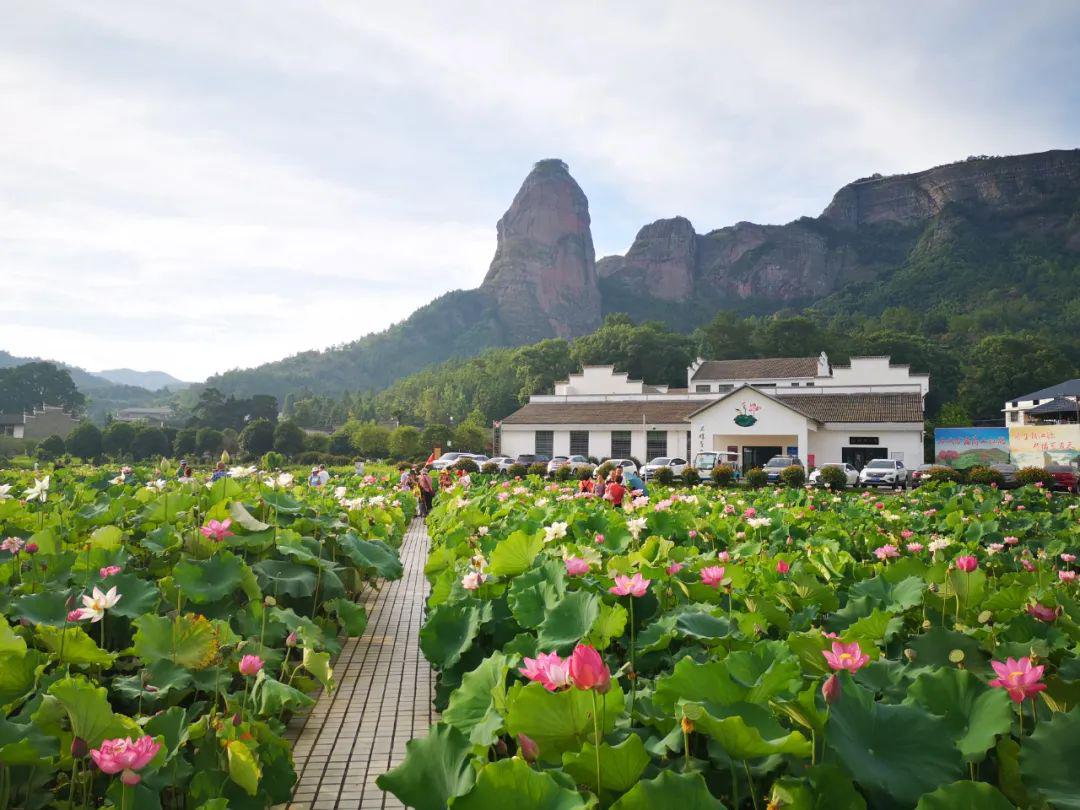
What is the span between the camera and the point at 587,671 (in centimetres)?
148

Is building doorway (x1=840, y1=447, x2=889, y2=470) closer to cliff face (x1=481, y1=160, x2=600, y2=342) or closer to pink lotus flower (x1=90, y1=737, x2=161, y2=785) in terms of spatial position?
pink lotus flower (x1=90, y1=737, x2=161, y2=785)

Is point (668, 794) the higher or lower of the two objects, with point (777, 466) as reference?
higher

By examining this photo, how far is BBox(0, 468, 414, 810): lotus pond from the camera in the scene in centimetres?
196

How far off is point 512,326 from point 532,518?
120852 millimetres

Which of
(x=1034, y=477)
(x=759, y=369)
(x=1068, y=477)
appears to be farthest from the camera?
(x=759, y=369)

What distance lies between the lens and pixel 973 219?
105062 mm

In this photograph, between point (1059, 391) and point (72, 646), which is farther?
point (1059, 391)

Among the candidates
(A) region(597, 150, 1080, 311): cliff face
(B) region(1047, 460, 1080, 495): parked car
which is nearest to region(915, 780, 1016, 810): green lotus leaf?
(B) region(1047, 460, 1080, 495): parked car

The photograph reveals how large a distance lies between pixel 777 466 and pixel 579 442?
1220cm

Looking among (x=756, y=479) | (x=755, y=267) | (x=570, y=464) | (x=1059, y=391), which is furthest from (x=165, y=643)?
(x=755, y=267)

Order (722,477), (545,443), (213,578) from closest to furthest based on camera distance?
1. (213,578)
2. (722,477)
3. (545,443)

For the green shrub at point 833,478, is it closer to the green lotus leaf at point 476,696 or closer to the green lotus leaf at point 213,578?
the green lotus leaf at point 213,578

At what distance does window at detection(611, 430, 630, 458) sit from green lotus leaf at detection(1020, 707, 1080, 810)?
3306 cm

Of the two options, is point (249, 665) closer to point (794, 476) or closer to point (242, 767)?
point (242, 767)
